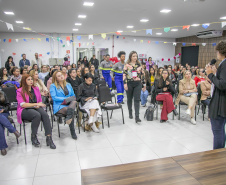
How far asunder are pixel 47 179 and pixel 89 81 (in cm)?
202

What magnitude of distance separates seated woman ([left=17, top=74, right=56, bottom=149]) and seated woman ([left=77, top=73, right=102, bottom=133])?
0.79 meters

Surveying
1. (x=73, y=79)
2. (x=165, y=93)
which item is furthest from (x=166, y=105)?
(x=73, y=79)

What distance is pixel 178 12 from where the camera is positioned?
7102mm

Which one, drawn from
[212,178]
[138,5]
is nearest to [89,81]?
[212,178]

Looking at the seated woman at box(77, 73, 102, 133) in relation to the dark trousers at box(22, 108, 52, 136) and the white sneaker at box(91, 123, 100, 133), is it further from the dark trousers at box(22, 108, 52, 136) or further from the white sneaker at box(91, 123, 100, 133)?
the dark trousers at box(22, 108, 52, 136)

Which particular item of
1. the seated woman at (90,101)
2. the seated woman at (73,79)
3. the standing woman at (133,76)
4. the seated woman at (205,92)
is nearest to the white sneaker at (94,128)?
the seated woman at (90,101)

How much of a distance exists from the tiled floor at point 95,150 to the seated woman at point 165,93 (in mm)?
289

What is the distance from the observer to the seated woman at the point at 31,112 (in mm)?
3119

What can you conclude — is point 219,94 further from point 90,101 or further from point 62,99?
point 62,99

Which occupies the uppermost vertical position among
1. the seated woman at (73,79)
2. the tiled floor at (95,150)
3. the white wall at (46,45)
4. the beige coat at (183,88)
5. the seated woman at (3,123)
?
the white wall at (46,45)

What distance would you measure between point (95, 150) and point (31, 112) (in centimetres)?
116

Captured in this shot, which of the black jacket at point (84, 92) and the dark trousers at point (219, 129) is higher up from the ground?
the black jacket at point (84, 92)

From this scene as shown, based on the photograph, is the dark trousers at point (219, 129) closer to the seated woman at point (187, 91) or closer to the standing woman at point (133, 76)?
the standing woman at point (133, 76)

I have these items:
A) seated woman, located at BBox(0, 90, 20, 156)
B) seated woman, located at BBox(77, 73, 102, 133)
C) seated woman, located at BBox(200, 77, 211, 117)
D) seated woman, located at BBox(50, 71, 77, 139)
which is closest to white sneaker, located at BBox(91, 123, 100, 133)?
seated woman, located at BBox(77, 73, 102, 133)
